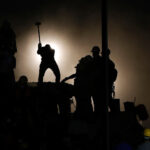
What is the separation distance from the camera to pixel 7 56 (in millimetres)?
9672

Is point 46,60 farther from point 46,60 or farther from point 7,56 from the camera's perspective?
point 7,56

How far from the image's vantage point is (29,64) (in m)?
18.5

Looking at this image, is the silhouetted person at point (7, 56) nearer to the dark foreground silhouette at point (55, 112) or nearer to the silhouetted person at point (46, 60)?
the dark foreground silhouette at point (55, 112)

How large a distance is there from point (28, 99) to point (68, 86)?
94.0 inches

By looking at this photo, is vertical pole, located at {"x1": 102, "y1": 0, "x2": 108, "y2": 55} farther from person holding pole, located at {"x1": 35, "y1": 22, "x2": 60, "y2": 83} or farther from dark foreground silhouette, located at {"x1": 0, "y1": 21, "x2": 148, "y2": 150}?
person holding pole, located at {"x1": 35, "y1": 22, "x2": 60, "y2": 83}

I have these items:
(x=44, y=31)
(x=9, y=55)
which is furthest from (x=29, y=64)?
(x=9, y=55)

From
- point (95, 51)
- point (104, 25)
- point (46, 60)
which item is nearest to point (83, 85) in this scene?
point (95, 51)

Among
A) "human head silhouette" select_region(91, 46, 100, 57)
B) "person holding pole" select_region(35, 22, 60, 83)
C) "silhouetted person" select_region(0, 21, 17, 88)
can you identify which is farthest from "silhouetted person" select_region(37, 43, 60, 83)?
"human head silhouette" select_region(91, 46, 100, 57)

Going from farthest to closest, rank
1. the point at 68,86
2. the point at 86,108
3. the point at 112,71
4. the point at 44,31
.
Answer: the point at 44,31
the point at 68,86
the point at 86,108
the point at 112,71

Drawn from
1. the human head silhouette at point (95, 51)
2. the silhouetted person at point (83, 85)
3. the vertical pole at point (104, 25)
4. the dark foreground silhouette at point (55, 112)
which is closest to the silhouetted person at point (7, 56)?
the dark foreground silhouette at point (55, 112)

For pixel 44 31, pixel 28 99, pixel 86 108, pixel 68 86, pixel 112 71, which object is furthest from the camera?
pixel 44 31

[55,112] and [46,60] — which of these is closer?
[55,112]

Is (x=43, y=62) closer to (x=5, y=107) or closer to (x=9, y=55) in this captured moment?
(x=9, y=55)

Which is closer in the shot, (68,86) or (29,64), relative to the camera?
(68,86)
